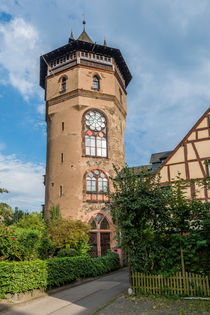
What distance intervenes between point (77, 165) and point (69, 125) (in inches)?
168

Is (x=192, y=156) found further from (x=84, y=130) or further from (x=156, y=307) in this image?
(x=84, y=130)

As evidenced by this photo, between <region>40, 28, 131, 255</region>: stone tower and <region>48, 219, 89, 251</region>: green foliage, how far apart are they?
2005 mm

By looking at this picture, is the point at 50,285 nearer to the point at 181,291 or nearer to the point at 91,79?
the point at 181,291

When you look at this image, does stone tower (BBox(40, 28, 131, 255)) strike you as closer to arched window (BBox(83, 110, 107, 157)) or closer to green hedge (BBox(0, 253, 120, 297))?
arched window (BBox(83, 110, 107, 157))

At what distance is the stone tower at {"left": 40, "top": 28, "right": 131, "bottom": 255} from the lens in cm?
2492

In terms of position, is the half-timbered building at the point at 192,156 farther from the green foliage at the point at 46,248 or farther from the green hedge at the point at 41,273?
the green foliage at the point at 46,248

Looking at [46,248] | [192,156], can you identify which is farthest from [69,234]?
[192,156]

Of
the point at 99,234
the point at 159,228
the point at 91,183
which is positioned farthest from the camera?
the point at 91,183

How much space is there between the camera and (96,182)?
84.6 ft

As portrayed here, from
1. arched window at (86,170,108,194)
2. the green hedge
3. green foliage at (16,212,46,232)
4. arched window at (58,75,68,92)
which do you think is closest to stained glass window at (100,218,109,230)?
arched window at (86,170,108,194)

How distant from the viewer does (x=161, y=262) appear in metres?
10.9

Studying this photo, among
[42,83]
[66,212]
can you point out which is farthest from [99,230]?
[42,83]

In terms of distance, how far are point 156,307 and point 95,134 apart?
64.7ft

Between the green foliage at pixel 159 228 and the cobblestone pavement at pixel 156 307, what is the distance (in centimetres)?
125
